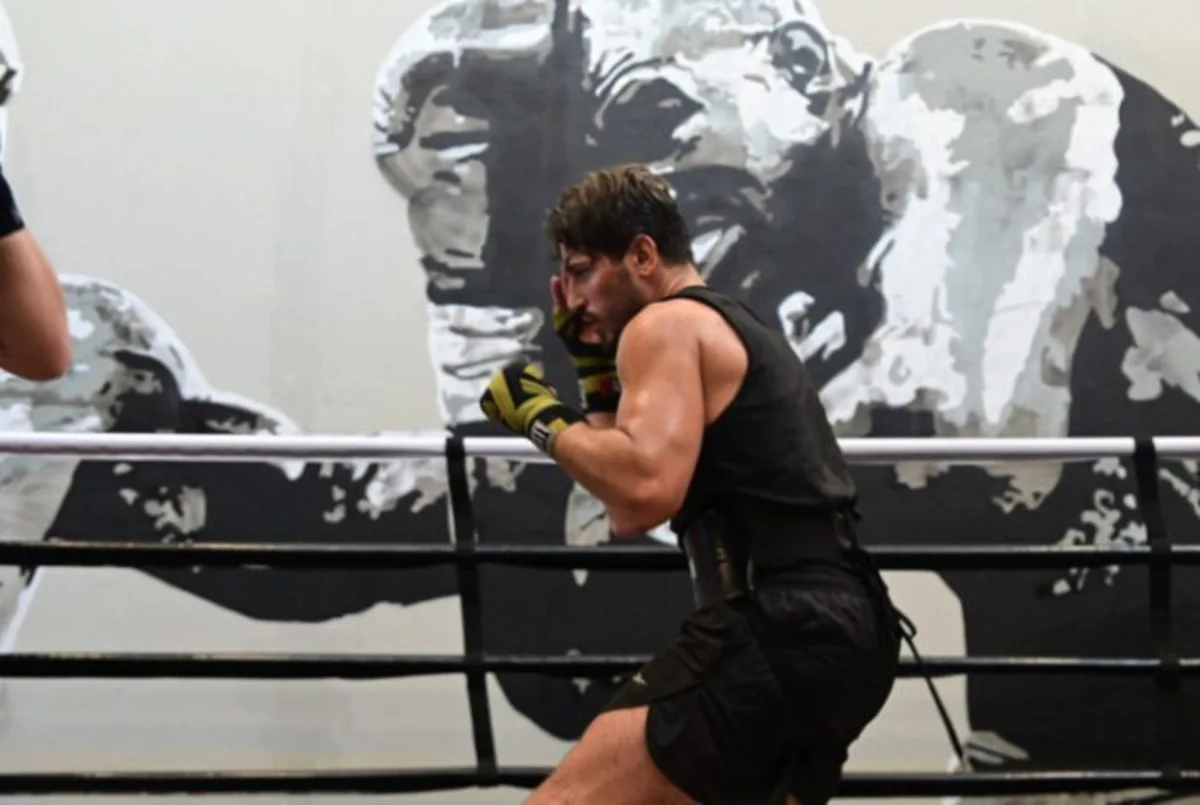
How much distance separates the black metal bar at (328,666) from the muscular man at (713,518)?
0.52 m

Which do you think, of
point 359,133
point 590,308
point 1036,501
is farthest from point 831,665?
point 359,133

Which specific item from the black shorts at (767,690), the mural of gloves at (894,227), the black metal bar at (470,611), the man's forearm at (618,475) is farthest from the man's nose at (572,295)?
the mural of gloves at (894,227)

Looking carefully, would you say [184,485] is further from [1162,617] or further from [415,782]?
[1162,617]

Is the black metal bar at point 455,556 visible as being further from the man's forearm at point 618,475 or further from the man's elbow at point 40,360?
the man's elbow at point 40,360

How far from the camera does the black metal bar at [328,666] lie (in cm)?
195

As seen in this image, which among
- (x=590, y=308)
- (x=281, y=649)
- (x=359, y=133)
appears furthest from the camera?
(x=359, y=133)

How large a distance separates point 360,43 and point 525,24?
383 mm

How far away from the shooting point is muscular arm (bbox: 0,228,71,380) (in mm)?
1061

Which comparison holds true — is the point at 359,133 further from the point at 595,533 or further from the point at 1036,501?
the point at 1036,501

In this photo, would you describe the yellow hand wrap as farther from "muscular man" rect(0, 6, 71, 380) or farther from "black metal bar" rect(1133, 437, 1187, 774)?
"black metal bar" rect(1133, 437, 1187, 774)

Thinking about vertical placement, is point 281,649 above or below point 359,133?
below

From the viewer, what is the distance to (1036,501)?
2604 millimetres

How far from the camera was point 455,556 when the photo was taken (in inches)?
79.1

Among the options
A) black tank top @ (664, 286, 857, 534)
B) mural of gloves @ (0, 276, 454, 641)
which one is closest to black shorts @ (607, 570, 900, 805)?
black tank top @ (664, 286, 857, 534)
